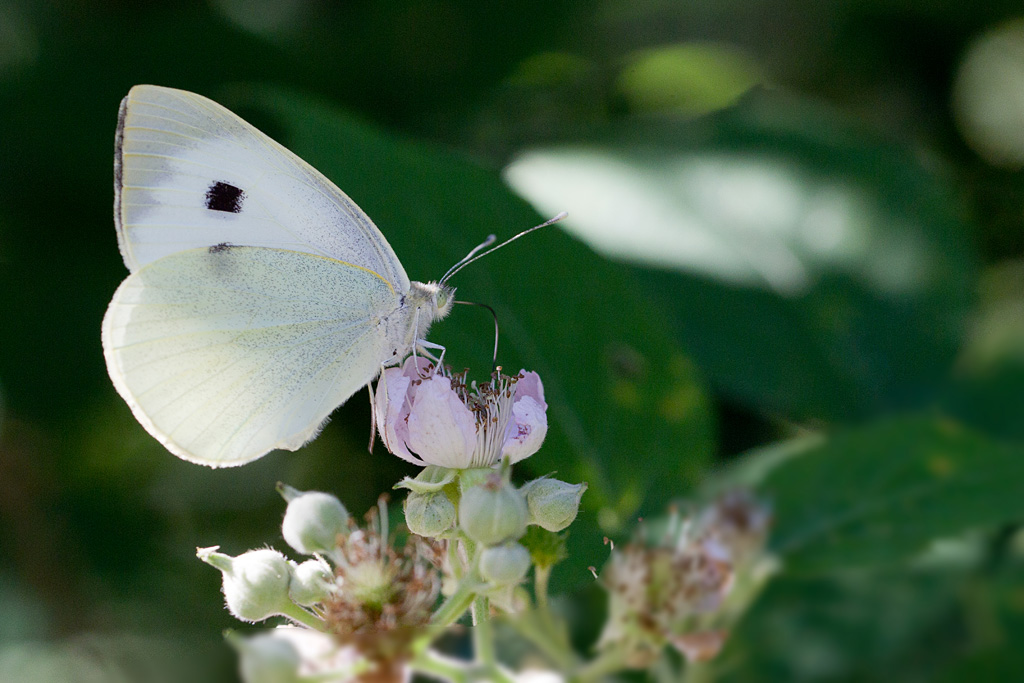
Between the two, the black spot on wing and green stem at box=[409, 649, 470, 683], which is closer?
green stem at box=[409, 649, 470, 683]

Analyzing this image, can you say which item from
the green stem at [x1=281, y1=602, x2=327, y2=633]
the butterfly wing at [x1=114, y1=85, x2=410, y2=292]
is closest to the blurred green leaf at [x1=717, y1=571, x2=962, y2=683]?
the green stem at [x1=281, y1=602, x2=327, y2=633]

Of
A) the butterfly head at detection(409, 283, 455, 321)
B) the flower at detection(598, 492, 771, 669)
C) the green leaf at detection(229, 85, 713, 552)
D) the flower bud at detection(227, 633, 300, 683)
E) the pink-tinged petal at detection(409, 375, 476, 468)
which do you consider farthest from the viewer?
the butterfly head at detection(409, 283, 455, 321)

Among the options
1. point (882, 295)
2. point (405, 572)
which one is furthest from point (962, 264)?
point (405, 572)

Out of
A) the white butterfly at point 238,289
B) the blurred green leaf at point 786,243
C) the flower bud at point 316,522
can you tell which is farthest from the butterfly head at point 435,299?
the flower bud at point 316,522

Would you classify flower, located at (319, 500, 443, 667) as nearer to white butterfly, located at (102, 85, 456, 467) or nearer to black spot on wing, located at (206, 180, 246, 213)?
white butterfly, located at (102, 85, 456, 467)

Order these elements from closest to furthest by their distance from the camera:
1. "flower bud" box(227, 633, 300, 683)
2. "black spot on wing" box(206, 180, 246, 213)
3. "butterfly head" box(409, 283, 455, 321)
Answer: "flower bud" box(227, 633, 300, 683) → "butterfly head" box(409, 283, 455, 321) → "black spot on wing" box(206, 180, 246, 213)

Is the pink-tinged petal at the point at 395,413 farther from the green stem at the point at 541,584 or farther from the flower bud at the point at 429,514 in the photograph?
the green stem at the point at 541,584

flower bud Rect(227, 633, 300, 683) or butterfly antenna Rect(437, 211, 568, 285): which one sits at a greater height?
butterfly antenna Rect(437, 211, 568, 285)
